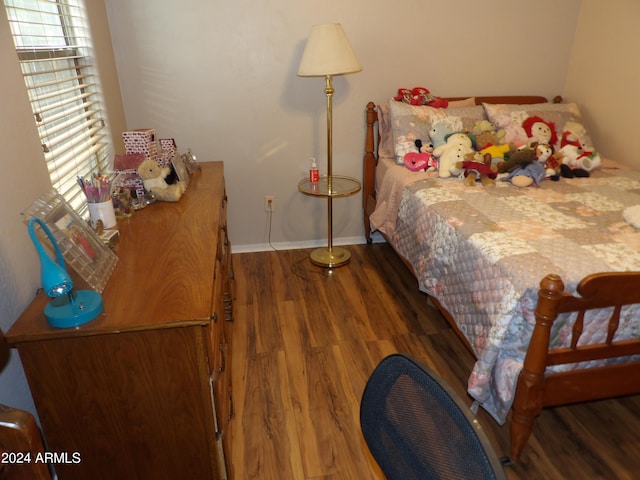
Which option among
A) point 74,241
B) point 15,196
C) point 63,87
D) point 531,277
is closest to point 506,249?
point 531,277

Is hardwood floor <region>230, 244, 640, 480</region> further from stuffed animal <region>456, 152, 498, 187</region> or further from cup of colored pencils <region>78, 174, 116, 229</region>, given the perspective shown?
cup of colored pencils <region>78, 174, 116, 229</region>

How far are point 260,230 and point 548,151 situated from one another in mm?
1949

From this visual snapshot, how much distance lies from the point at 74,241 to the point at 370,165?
2218 mm

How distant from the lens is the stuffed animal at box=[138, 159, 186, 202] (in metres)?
2.00

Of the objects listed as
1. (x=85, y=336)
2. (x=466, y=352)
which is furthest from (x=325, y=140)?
(x=85, y=336)

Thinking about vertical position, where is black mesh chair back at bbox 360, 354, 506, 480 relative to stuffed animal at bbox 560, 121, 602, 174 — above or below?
above

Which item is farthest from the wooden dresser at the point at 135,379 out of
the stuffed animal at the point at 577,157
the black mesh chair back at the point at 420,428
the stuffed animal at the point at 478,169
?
the stuffed animal at the point at 577,157

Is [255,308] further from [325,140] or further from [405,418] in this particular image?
[405,418]

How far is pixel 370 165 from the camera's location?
3.17 m

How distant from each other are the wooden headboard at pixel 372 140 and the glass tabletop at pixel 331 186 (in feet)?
0.44

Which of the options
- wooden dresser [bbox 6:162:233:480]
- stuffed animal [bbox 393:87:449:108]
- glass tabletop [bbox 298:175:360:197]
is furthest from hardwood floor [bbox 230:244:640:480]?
stuffed animal [bbox 393:87:449:108]

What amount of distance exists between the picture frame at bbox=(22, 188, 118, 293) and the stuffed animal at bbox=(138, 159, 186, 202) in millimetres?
603

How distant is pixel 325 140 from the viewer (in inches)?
123

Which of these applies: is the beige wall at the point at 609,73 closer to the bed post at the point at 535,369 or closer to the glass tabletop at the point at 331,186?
the glass tabletop at the point at 331,186
